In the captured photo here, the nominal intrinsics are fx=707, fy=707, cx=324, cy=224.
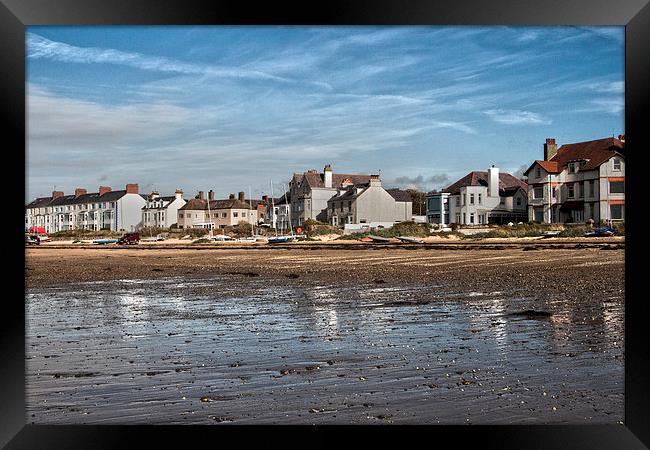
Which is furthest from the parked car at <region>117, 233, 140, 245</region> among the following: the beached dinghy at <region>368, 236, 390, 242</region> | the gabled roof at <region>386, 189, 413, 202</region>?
the gabled roof at <region>386, 189, 413, 202</region>

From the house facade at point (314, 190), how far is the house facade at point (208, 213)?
5.61 ft

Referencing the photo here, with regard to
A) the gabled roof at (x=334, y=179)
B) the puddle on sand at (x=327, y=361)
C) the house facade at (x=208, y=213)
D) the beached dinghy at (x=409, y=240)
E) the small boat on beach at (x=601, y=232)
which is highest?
the gabled roof at (x=334, y=179)

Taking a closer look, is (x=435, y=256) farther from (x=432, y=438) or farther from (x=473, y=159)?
(x=432, y=438)

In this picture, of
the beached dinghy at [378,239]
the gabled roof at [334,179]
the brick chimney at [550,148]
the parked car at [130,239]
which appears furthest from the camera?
the gabled roof at [334,179]

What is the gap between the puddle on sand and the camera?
11.9 ft

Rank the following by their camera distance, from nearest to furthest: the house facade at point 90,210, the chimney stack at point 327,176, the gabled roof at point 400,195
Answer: the house facade at point 90,210
the chimney stack at point 327,176
the gabled roof at point 400,195

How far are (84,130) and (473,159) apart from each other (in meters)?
11.4

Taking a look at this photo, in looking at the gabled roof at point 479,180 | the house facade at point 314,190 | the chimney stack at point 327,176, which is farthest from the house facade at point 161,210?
the gabled roof at point 479,180

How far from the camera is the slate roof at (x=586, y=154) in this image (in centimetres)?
1738

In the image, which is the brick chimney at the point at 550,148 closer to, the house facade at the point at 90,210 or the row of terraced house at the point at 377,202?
the row of terraced house at the point at 377,202

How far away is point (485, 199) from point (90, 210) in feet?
36.9

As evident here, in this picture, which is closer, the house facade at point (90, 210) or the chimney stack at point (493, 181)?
the house facade at point (90, 210)

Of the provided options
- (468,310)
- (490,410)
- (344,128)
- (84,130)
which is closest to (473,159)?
(344,128)

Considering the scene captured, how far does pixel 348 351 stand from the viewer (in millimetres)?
5145
